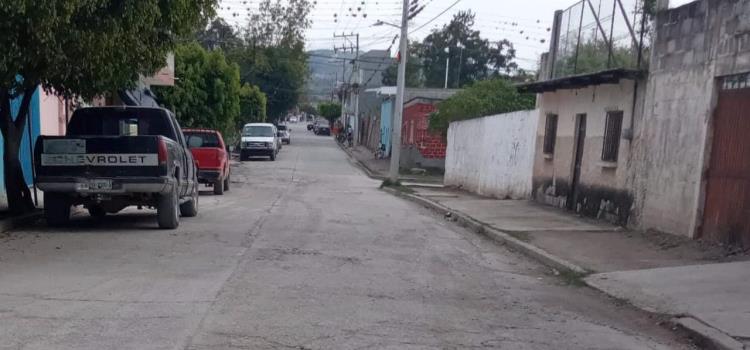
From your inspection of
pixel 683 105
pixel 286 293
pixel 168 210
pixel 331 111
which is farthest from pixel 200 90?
pixel 331 111

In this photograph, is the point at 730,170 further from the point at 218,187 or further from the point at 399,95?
the point at 399,95

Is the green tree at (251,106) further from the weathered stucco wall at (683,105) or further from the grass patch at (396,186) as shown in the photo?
the weathered stucco wall at (683,105)

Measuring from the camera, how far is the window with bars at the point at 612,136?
1478 cm

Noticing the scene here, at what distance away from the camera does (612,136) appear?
49.2ft

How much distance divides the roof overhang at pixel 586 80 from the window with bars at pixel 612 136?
2.54 feet

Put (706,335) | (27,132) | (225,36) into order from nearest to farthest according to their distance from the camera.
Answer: (706,335) < (27,132) < (225,36)

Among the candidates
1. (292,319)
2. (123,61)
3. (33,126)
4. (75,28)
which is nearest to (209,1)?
(123,61)

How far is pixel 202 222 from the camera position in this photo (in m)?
14.0

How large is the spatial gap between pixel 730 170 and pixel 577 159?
20.4 feet

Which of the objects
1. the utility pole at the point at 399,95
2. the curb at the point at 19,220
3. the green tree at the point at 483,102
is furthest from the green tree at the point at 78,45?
the green tree at the point at 483,102

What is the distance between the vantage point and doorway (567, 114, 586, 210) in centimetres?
1656

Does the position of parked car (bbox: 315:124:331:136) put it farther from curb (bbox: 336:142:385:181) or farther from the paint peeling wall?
the paint peeling wall

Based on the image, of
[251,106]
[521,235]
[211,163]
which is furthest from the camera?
[251,106]

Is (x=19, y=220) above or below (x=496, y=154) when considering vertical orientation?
below
